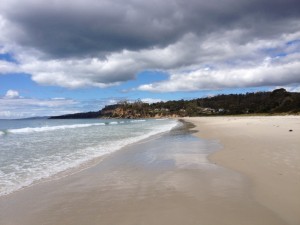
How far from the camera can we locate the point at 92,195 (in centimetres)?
726

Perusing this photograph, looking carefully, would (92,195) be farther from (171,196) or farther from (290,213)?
(290,213)

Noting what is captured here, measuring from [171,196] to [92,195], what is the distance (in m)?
1.94

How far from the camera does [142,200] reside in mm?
6559

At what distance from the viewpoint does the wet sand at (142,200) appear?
5.30 metres

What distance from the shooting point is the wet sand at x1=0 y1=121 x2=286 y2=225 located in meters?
5.30

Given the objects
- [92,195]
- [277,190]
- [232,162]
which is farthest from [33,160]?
[277,190]

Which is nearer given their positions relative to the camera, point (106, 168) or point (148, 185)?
point (148, 185)

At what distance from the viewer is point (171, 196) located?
6.76 metres

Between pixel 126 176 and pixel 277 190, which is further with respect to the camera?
pixel 126 176

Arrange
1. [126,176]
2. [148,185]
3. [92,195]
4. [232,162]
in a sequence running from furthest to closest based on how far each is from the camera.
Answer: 1. [232,162]
2. [126,176]
3. [148,185]
4. [92,195]

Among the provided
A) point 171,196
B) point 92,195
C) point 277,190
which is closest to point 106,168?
point 92,195

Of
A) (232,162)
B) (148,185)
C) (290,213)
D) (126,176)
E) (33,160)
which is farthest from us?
(33,160)

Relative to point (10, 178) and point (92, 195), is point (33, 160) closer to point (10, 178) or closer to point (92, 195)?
point (10, 178)

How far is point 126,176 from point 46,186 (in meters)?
2.40
